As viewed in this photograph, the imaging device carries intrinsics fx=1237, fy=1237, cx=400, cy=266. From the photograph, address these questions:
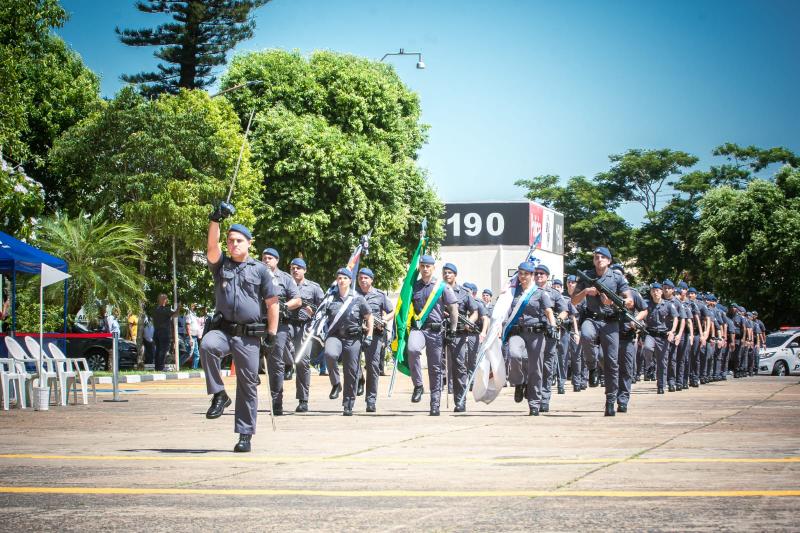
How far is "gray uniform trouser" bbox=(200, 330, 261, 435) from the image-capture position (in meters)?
10.9

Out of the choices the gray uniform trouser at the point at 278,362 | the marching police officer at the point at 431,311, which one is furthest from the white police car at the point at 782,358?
the gray uniform trouser at the point at 278,362

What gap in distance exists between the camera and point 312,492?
809 centimetres

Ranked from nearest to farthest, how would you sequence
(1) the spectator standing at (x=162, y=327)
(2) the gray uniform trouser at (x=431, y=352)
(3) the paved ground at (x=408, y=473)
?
(3) the paved ground at (x=408, y=473) → (2) the gray uniform trouser at (x=431, y=352) → (1) the spectator standing at (x=162, y=327)

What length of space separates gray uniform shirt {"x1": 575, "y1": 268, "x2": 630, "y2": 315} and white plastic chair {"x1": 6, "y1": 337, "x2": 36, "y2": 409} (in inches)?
332

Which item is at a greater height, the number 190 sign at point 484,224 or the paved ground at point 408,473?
the number 190 sign at point 484,224

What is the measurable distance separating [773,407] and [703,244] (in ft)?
136

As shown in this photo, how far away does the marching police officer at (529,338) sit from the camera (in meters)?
16.5

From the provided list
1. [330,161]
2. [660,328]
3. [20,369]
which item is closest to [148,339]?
[330,161]

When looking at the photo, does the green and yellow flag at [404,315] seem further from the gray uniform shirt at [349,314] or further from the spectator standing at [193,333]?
the spectator standing at [193,333]

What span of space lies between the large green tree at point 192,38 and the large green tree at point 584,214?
3523cm

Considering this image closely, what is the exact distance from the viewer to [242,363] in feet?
36.1

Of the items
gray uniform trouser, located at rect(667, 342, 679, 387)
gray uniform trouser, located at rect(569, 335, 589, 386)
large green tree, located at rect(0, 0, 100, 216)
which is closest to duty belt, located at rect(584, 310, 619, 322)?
gray uniform trouser, located at rect(667, 342, 679, 387)

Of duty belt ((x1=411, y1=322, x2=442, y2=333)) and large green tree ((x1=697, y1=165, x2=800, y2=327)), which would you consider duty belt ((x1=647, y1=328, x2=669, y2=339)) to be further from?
large green tree ((x1=697, y1=165, x2=800, y2=327))

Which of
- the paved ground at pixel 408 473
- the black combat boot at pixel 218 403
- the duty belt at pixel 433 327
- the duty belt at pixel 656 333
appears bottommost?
the paved ground at pixel 408 473
